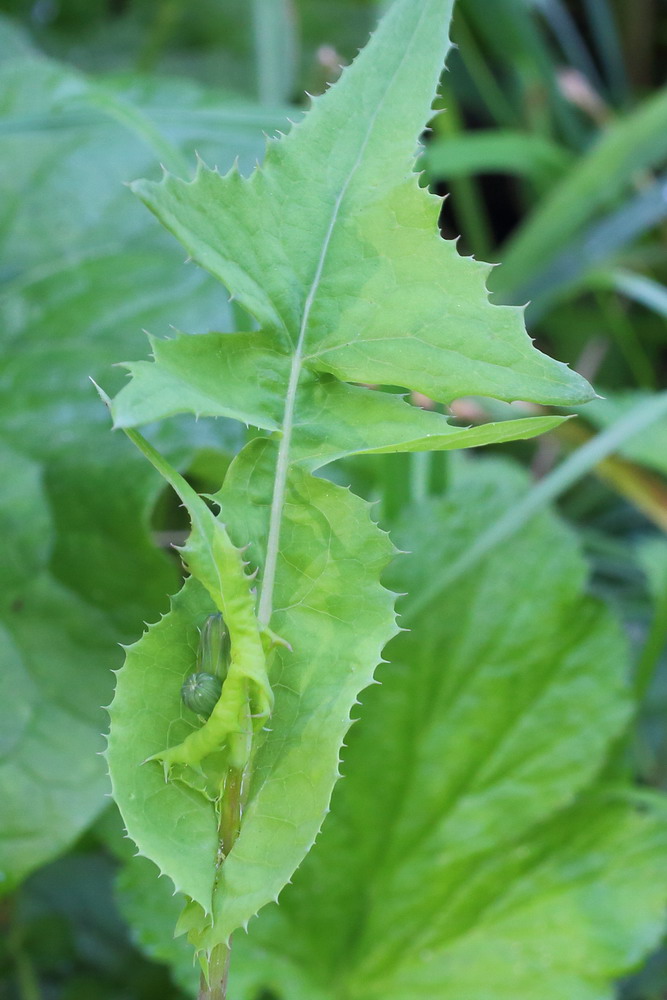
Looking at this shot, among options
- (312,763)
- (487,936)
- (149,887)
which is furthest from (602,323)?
(312,763)

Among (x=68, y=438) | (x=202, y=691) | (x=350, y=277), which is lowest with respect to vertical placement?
(x=68, y=438)

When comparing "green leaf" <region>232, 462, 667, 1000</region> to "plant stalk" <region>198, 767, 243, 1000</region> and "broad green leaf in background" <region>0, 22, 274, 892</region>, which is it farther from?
"plant stalk" <region>198, 767, 243, 1000</region>

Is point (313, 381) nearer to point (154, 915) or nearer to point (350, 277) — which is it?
point (350, 277)

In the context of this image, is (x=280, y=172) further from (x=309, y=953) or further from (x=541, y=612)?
(x=309, y=953)

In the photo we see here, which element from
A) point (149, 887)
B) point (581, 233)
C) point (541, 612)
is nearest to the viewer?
point (149, 887)

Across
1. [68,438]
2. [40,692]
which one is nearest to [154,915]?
[40,692]
